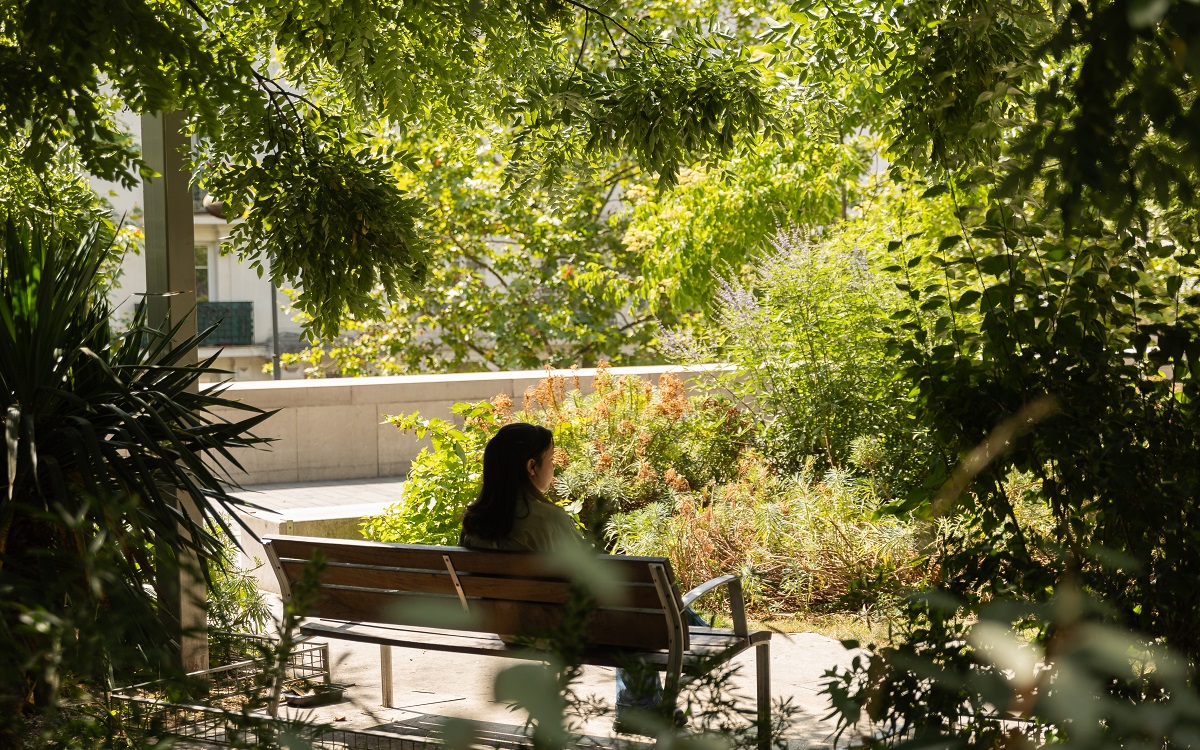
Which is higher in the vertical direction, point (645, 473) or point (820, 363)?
point (820, 363)

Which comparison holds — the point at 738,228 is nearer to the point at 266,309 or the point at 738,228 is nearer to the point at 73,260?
the point at 73,260

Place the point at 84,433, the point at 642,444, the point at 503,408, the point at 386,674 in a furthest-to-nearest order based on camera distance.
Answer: the point at 642,444 < the point at 503,408 < the point at 386,674 < the point at 84,433

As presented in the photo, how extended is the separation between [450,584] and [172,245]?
1.77 meters

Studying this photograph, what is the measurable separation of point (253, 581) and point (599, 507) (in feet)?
14.9

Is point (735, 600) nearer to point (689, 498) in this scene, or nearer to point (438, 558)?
point (438, 558)

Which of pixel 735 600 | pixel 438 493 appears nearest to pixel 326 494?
pixel 438 493

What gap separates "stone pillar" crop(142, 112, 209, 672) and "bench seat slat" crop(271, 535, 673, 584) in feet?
1.74

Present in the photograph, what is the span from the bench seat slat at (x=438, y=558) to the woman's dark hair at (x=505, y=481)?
0.63ft

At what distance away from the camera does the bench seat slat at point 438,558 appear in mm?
3799

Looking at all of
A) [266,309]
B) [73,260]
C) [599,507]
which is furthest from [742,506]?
[266,309]

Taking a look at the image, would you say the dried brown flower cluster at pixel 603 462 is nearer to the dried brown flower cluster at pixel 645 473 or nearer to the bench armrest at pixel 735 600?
the dried brown flower cluster at pixel 645 473

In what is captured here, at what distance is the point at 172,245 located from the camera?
4672mm

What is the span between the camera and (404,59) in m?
4.71

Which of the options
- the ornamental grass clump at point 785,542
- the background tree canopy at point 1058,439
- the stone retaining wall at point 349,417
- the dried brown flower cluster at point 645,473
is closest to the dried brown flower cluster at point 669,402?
the dried brown flower cluster at point 645,473
